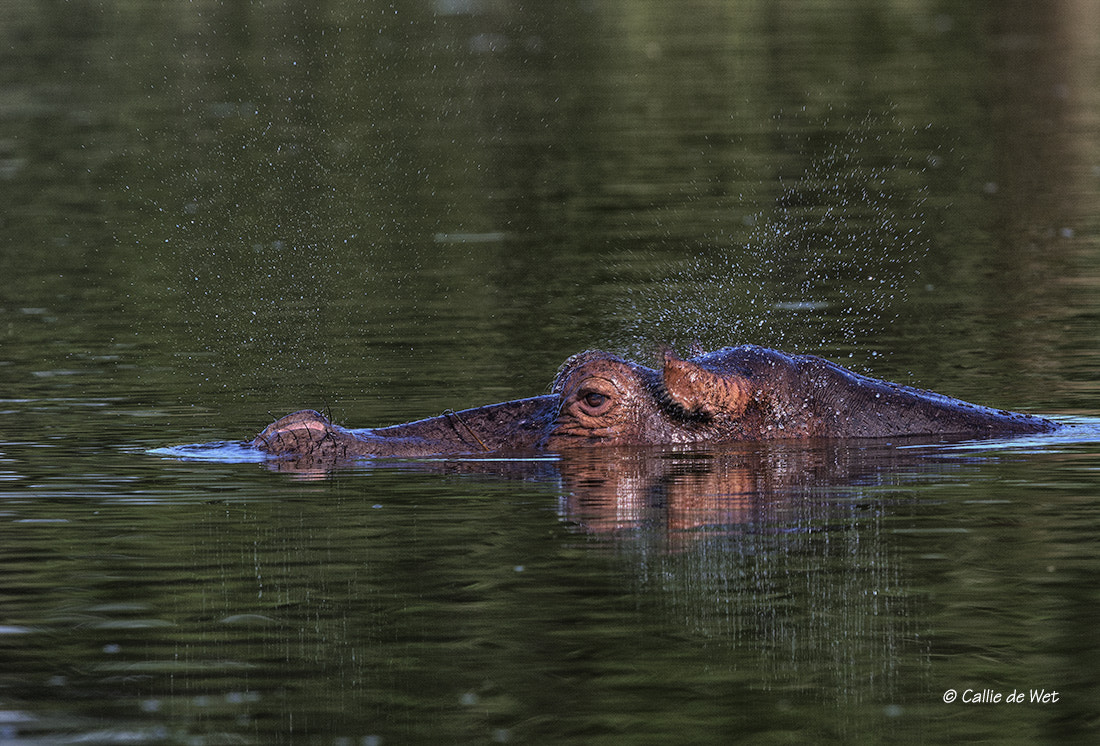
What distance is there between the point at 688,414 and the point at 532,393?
3.53 meters

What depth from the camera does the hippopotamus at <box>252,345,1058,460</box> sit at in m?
12.7

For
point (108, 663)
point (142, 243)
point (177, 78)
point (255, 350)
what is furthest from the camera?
point (177, 78)

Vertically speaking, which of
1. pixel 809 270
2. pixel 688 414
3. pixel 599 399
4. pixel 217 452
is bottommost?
pixel 217 452

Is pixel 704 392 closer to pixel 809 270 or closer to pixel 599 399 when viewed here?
pixel 599 399

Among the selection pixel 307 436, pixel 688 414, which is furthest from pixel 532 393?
pixel 688 414

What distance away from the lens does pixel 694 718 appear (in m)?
8.24

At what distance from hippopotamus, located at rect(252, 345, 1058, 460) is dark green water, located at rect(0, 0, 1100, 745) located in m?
0.18

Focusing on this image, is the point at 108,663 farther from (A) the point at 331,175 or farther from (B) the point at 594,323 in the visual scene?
(A) the point at 331,175

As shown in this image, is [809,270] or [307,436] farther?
[809,270]

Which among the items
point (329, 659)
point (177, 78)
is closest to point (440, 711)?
point (329, 659)

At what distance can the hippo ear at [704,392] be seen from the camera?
12578mm

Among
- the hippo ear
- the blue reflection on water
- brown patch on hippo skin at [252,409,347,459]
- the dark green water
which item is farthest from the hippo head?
the blue reflection on water

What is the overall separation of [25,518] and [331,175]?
68.8 ft

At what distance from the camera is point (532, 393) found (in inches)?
634
